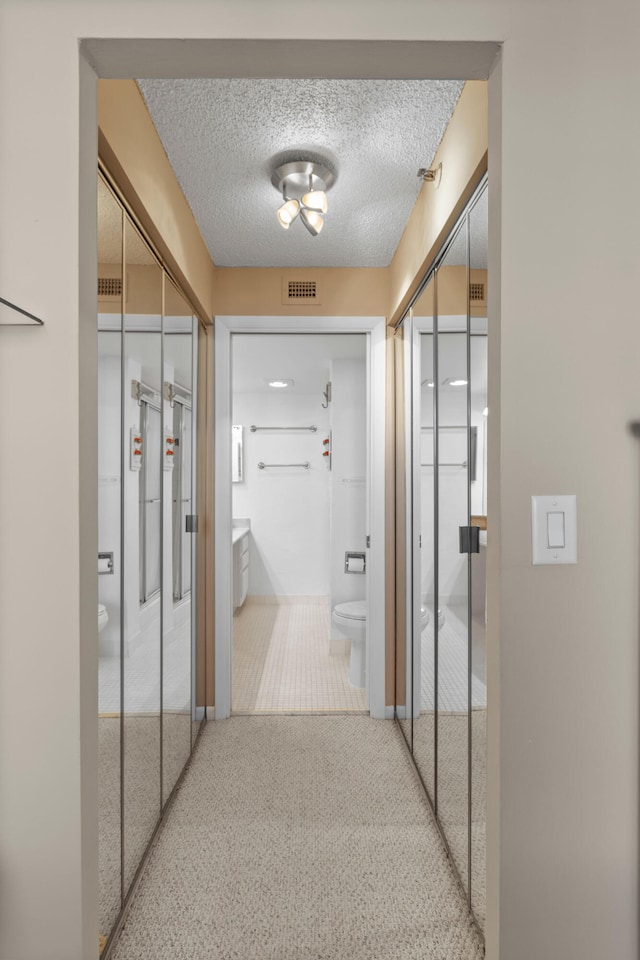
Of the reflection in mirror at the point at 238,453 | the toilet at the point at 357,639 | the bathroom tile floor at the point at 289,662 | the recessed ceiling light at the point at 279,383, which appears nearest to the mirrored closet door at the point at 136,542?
the bathroom tile floor at the point at 289,662

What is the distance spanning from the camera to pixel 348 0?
1011 mm

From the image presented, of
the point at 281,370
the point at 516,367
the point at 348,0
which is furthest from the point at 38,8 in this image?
the point at 281,370

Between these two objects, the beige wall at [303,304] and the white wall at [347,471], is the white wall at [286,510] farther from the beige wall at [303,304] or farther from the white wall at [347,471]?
the beige wall at [303,304]

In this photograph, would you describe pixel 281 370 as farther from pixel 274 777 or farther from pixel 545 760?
pixel 545 760

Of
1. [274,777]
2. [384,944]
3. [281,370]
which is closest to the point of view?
[384,944]

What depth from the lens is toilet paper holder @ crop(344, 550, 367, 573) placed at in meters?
4.35

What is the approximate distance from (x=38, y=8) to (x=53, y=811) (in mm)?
1494

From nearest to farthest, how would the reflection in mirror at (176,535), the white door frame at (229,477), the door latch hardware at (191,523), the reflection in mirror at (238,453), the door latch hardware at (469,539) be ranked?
1. the door latch hardware at (469,539)
2. the reflection in mirror at (176,535)
3. the door latch hardware at (191,523)
4. the white door frame at (229,477)
5. the reflection in mirror at (238,453)

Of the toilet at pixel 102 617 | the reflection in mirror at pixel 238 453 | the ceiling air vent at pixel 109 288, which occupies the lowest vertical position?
the toilet at pixel 102 617

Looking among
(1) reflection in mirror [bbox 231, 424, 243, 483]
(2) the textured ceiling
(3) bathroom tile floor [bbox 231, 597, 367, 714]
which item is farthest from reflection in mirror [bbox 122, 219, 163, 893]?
(1) reflection in mirror [bbox 231, 424, 243, 483]

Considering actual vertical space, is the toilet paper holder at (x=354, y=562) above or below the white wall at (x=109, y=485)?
below

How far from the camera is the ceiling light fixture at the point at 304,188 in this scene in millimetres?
1971

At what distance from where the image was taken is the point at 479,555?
5.40 feet

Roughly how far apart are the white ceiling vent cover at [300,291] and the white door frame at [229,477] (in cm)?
10
